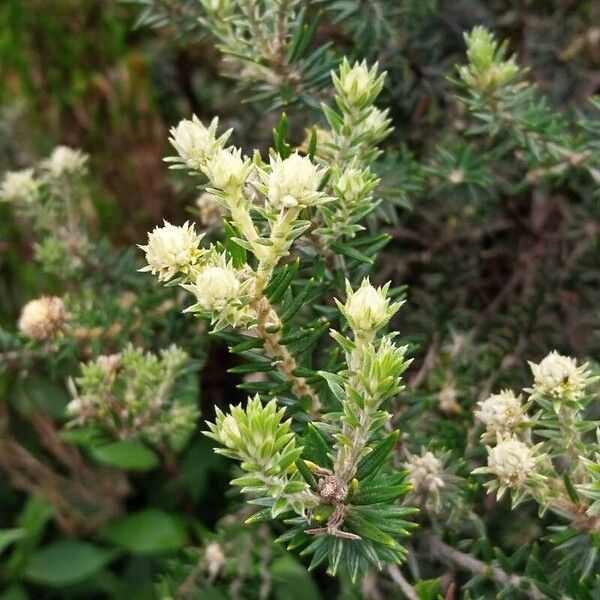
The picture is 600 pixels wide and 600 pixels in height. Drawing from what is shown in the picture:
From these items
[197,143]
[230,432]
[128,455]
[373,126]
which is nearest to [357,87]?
[373,126]

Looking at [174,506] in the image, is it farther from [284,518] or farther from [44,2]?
[44,2]

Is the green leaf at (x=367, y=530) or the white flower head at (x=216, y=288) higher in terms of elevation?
the white flower head at (x=216, y=288)

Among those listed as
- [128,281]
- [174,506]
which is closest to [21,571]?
[174,506]

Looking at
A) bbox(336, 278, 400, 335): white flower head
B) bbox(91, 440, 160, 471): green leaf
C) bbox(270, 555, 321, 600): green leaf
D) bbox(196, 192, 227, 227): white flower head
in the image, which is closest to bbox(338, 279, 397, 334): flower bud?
bbox(336, 278, 400, 335): white flower head

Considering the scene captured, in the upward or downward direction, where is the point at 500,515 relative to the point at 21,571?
upward

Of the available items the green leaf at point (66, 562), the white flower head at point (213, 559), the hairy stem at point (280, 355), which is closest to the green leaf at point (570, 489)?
the hairy stem at point (280, 355)

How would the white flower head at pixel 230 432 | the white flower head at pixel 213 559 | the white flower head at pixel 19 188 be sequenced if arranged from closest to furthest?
the white flower head at pixel 230 432 → the white flower head at pixel 213 559 → the white flower head at pixel 19 188

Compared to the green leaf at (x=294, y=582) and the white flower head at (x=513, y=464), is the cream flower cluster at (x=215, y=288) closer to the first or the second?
the white flower head at (x=513, y=464)
